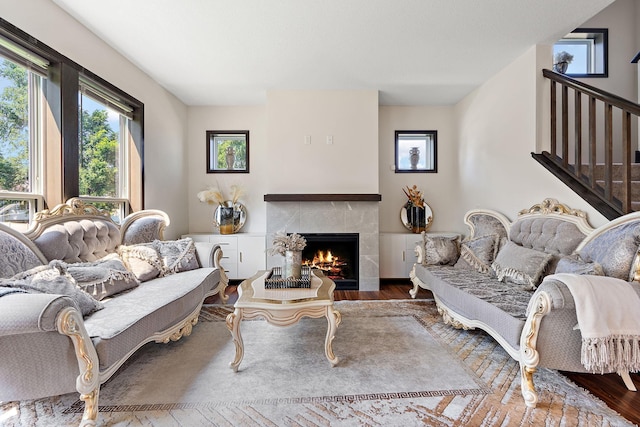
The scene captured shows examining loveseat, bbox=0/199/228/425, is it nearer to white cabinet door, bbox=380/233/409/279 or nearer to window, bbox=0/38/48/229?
window, bbox=0/38/48/229

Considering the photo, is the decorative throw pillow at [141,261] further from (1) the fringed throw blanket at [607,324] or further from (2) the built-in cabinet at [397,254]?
(1) the fringed throw blanket at [607,324]

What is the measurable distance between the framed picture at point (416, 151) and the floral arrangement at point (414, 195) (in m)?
0.28

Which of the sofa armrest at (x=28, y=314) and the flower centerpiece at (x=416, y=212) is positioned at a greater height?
the flower centerpiece at (x=416, y=212)

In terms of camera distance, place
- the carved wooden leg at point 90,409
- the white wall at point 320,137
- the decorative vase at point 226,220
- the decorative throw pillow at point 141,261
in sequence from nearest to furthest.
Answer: the carved wooden leg at point 90,409 → the decorative throw pillow at point 141,261 → the white wall at point 320,137 → the decorative vase at point 226,220

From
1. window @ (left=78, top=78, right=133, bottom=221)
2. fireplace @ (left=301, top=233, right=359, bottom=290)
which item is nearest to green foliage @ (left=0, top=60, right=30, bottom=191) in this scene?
window @ (left=78, top=78, right=133, bottom=221)

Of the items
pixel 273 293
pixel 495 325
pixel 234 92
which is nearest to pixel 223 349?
pixel 273 293

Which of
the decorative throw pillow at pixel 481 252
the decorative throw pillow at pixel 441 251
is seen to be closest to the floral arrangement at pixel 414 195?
the decorative throw pillow at pixel 441 251

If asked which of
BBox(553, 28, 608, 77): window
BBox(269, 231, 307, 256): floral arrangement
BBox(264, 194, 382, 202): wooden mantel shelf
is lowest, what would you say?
BBox(269, 231, 307, 256): floral arrangement

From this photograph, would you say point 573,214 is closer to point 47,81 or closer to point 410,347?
point 410,347

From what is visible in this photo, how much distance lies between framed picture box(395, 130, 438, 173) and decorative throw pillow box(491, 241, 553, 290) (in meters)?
2.11

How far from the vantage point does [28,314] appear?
52.1 inches

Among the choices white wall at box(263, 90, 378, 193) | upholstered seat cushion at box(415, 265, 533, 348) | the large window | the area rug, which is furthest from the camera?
white wall at box(263, 90, 378, 193)

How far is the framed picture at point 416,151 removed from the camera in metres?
4.64

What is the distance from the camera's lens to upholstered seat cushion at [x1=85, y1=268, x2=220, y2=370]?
1.56m
